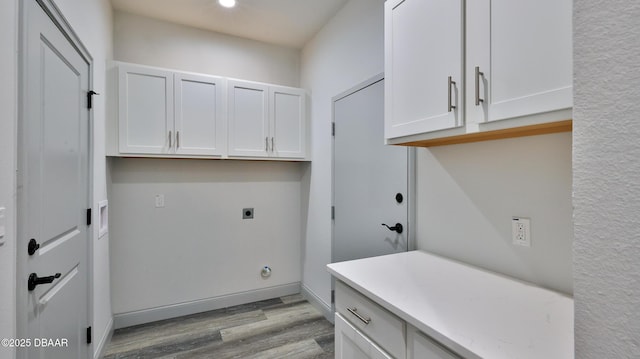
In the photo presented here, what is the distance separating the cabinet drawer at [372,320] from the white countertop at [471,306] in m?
0.05

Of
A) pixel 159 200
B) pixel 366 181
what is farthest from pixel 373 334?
pixel 159 200

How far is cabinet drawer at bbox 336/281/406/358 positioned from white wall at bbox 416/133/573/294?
0.62m

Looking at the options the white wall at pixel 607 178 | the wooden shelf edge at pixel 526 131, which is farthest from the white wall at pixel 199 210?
the white wall at pixel 607 178

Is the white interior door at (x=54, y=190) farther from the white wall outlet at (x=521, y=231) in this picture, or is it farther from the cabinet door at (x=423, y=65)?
the white wall outlet at (x=521, y=231)

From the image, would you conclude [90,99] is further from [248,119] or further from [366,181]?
[366,181]

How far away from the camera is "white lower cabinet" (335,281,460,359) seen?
0.90 meters

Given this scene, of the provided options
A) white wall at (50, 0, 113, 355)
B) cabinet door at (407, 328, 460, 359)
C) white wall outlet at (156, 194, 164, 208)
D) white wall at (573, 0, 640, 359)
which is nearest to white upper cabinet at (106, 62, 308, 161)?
white wall at (50, 0, 113, 355)

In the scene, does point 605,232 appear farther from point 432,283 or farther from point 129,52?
point 129,52

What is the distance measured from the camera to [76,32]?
156cm

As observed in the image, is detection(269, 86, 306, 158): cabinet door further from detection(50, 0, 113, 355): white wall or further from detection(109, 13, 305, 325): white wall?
detection(50, 0, 113, 355): white wall

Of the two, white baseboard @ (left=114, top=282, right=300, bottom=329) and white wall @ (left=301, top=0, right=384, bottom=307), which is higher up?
white wall @ (left=301, top=0, right=384, bottom=307)

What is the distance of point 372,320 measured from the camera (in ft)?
3.66

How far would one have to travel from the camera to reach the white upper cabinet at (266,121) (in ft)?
8.95

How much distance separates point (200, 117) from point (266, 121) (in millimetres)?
611
